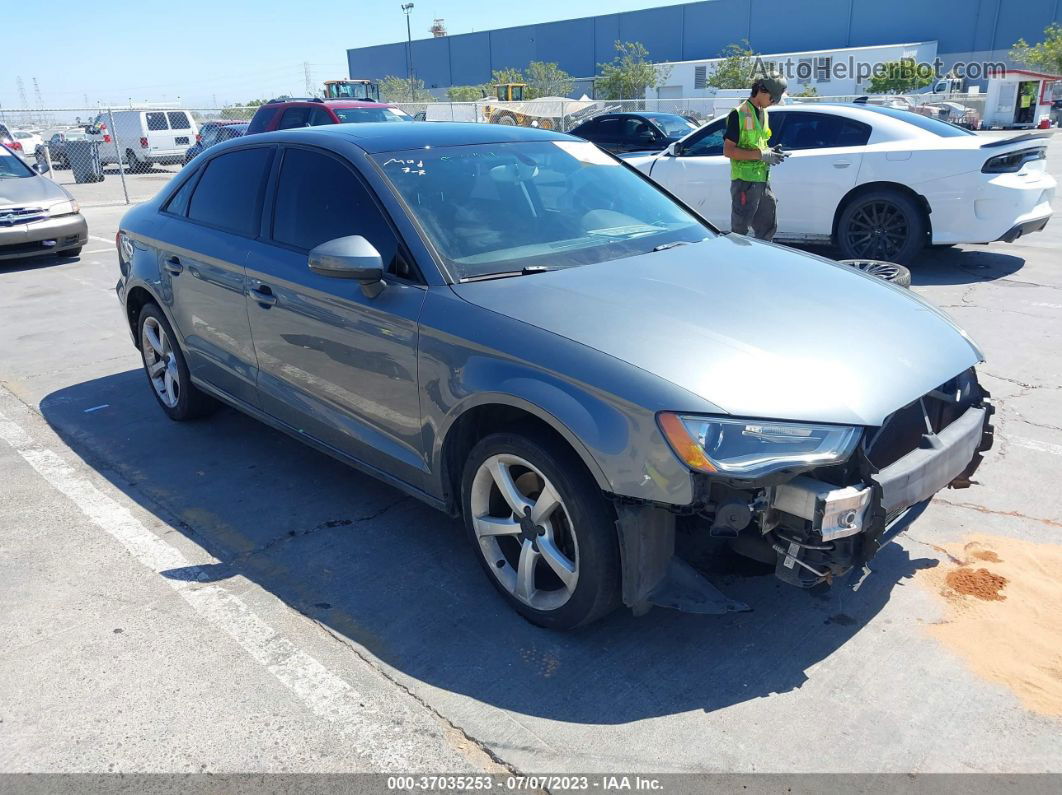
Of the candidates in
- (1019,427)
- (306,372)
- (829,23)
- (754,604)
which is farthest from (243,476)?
(829,23)

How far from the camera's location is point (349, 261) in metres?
3.21

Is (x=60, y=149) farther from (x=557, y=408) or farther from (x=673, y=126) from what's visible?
(x=557, y=408)

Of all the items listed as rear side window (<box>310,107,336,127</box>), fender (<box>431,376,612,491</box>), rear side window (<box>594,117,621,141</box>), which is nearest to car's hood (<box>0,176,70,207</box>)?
rear side window (<box>310,107,336,127</box>)

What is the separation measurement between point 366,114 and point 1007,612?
1382 centimetres

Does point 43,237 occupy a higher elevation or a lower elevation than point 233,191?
lower

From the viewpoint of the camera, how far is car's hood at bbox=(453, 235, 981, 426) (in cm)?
262

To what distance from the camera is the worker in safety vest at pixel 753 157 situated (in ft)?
24.8

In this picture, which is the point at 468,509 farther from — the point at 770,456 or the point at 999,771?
the point at 999,771

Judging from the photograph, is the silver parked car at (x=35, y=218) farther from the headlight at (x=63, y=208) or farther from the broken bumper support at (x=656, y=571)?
the broken bumper support at (x=656, y=571)

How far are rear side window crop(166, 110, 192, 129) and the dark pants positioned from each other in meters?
24.7

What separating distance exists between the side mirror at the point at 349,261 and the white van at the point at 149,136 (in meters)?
26.3

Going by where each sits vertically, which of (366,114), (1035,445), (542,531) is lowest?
(1035,445)

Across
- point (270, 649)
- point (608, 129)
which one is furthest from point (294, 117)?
point (270, 649)

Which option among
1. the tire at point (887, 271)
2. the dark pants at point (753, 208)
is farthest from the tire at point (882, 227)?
the tire at point (887, 271)
